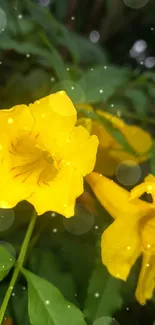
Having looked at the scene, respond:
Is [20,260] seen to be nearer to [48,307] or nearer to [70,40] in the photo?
[48,307]

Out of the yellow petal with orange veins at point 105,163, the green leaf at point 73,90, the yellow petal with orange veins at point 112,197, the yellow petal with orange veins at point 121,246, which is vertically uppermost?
the green leaf at point 73,90

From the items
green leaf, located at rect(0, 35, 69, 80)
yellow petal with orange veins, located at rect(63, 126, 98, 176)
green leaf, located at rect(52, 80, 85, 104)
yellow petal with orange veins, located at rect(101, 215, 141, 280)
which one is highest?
green leaf, located at rect(0, 35, 69, 80)

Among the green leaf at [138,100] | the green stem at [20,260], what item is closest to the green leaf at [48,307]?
the green stem at [20,260]

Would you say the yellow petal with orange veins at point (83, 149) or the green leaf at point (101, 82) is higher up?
the green leaf at point (101, 82)

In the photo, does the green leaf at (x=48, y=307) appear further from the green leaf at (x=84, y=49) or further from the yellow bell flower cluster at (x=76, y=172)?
the green leaf at (x=84, y=49)

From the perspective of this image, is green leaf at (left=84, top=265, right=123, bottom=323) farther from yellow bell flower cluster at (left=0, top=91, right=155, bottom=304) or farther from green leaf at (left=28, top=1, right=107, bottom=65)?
green leaf at (left=28, top=1, right=107, bottom=65)

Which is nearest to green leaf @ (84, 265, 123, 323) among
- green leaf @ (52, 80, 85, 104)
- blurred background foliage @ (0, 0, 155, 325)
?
blurred background foliage @ (0, 0, 155, 325)
